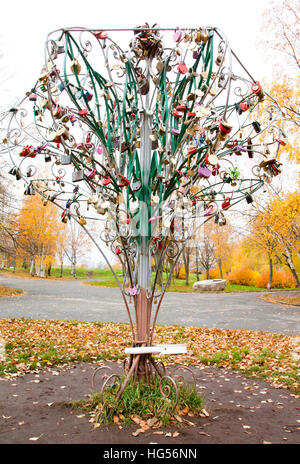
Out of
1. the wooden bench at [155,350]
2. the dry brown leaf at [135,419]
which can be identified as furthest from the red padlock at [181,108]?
the dry brown leaf at [135,419]

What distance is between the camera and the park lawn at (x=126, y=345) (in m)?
4.83

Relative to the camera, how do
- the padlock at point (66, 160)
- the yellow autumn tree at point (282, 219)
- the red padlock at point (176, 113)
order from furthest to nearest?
the yellow autumn tree at point (282, 219)
the red padlock at point (176, 113)
the padlock at point (66, 160)

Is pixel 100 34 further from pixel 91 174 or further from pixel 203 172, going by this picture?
pixel 203 172

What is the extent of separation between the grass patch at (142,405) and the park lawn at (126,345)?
158 centimetres

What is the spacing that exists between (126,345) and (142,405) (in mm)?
3209

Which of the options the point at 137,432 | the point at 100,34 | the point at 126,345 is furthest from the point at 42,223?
the point at 137,432

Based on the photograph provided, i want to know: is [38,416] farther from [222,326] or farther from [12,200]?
[12,200]

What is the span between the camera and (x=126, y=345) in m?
6.15

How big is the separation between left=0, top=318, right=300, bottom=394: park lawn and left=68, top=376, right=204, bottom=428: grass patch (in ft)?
5.18

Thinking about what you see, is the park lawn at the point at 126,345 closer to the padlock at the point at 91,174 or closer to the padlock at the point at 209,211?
the padlock at the point at 209,211

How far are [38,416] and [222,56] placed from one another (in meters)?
3.48

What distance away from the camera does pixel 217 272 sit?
30984 mm

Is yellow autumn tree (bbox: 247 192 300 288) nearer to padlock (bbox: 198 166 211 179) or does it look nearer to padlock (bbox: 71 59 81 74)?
padlock (bbox: 198 166 211 179)
